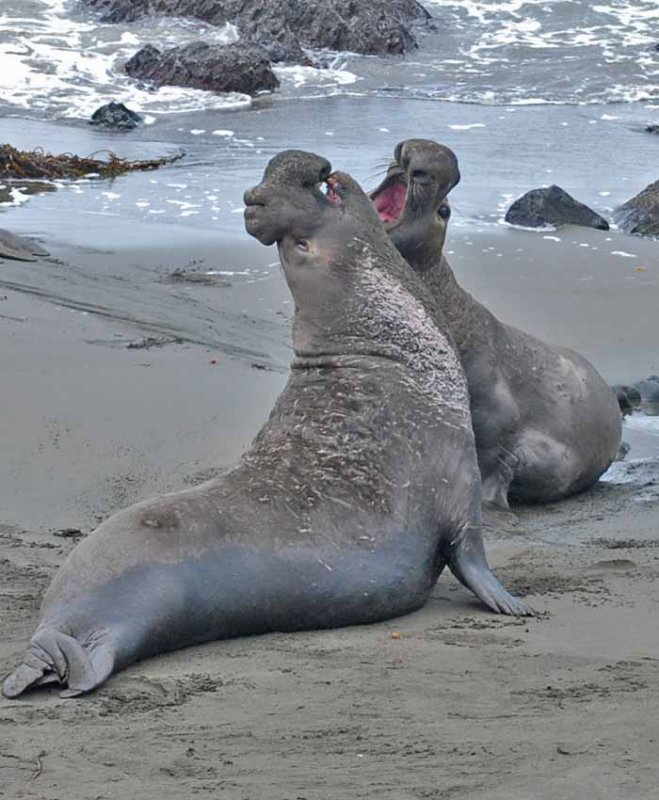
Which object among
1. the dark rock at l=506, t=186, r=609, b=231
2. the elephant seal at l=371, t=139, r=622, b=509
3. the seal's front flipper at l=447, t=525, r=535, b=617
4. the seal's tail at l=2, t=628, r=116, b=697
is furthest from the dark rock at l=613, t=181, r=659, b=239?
the seal's tail at l=2, t=628, r=116, b=697

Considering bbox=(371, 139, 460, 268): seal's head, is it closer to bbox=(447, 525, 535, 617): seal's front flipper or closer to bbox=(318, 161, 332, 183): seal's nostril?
bbox=(318, 161, 332, 183): seal's nostril

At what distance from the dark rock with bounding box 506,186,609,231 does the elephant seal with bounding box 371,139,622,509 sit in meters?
4.75

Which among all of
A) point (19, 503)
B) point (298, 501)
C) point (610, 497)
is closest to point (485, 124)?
point (610, 497)

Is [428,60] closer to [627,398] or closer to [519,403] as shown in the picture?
[627,398]

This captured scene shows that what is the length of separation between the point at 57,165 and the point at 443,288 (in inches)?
311

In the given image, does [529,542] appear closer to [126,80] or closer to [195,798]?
[195,798]

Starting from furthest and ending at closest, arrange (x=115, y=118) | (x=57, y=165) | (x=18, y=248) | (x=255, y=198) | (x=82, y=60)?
(x=82, y=60) → (x=115, y=118) → (x=57, y=165) → (x=18, y=248) → (x=255, y=198)

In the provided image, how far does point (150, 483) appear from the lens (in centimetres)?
714

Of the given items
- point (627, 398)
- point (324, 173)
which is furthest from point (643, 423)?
point (324, 173)

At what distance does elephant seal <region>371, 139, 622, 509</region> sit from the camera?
7.37 metres

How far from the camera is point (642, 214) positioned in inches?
499

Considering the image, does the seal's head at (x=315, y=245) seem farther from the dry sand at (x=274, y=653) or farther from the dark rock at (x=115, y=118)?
the dark rock at (x=115, y=118)

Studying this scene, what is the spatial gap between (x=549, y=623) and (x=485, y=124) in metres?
13.5

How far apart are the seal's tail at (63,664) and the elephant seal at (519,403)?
301 cm
